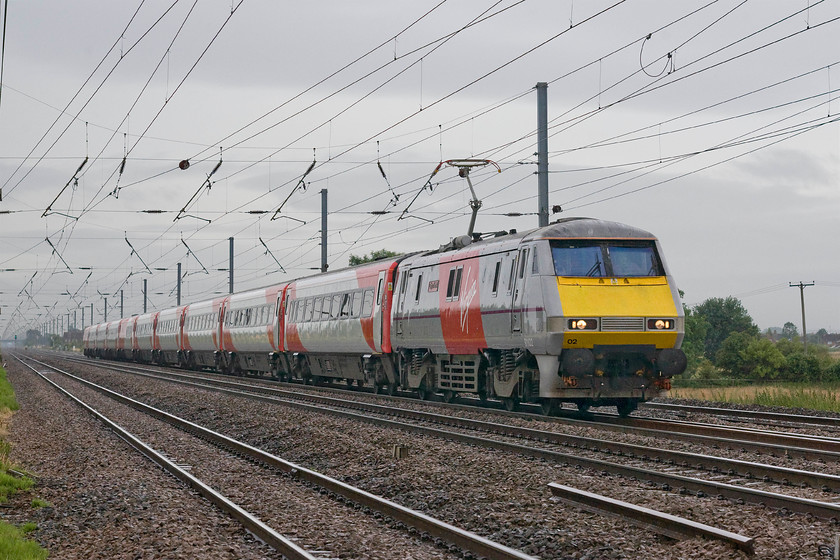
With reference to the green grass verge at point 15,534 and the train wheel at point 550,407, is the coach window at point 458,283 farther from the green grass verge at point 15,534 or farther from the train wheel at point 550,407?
the green grass verge at point 15,534

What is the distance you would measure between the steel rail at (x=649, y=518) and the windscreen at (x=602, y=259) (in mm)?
7741

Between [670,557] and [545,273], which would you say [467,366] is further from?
[670,557]

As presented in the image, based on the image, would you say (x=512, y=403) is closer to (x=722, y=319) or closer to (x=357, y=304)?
(x=357, y=304)

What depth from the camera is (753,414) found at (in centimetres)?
1970

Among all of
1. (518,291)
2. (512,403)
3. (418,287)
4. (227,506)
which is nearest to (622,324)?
(518,291)

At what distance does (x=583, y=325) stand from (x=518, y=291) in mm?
1627

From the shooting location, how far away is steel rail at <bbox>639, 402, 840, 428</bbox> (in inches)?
701

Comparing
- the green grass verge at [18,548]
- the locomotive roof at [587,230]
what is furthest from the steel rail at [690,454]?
the green grass verge at [18,548]

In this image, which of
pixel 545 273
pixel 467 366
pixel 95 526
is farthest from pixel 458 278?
pixel 95 526

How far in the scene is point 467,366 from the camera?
21.3 meters

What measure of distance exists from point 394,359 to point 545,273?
928cm

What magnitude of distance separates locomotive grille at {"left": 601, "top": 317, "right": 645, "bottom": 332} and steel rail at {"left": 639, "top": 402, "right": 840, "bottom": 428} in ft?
11.4

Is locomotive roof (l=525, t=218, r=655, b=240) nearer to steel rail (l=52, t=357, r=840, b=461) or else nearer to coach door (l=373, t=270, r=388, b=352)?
steel rail (l=52, t=357, r=840, b=461)

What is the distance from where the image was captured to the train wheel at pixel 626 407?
1886 centimetres
